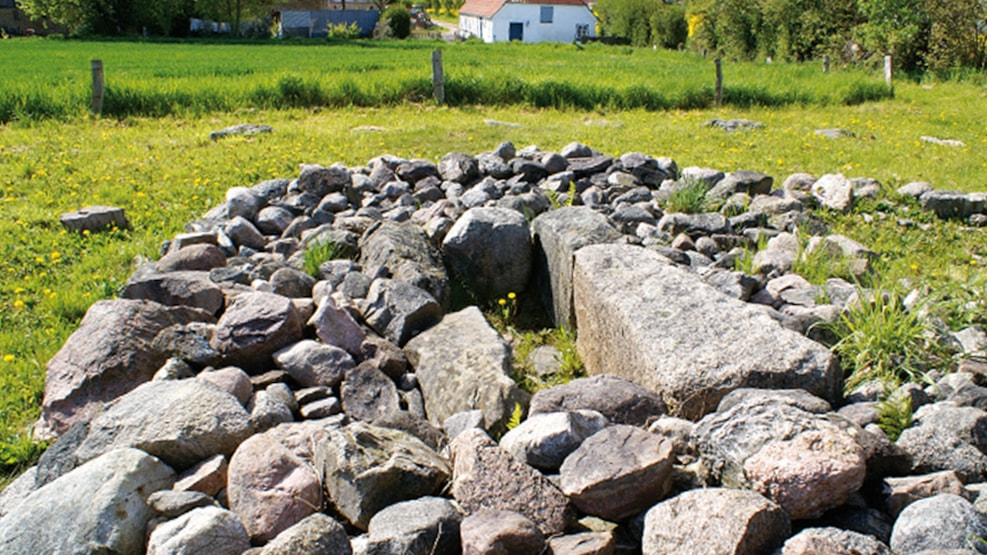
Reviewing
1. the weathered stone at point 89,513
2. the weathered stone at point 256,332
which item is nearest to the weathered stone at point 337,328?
the weathered stone at point 256,332

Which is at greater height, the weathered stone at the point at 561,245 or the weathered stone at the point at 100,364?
the weathered stone at the point at 561,245

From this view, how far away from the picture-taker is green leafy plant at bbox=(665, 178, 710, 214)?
691 centimetres

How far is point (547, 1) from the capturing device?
55.0 metres

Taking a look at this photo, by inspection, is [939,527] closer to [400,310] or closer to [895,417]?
[895,417]

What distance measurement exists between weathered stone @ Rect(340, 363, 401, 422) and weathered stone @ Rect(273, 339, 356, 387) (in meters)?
0.10

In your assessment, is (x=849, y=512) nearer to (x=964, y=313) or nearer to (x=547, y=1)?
Result: (x=964, y=313)

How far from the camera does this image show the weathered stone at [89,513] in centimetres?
282

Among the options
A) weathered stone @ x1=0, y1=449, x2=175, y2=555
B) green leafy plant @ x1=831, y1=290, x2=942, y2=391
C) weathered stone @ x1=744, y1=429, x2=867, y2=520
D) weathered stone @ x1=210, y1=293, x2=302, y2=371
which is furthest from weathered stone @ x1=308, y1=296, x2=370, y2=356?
green leafy plant @ x1=831, y1=290, x2=942, y2=391

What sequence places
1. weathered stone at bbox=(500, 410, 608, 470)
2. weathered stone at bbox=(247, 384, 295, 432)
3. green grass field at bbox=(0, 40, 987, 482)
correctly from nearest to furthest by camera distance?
weathered stone at bbox=(500, 410, 608, 470) → weathered stone at bbox=(247, 384, 295, 432) → green grass field at bbox=(0, 40, 987, 482)

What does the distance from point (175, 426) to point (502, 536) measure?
5.07 feet

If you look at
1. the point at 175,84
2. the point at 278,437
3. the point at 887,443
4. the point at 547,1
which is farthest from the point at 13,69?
the point at 547,1

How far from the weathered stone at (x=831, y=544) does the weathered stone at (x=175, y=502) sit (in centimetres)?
212

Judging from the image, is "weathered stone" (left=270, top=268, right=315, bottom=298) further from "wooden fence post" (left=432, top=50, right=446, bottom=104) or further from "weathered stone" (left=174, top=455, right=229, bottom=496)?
"wooden fence post" (left=432, top=50, right=446, bottom=104)

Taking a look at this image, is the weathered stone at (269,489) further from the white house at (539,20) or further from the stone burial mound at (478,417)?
the white house at (539,20)
